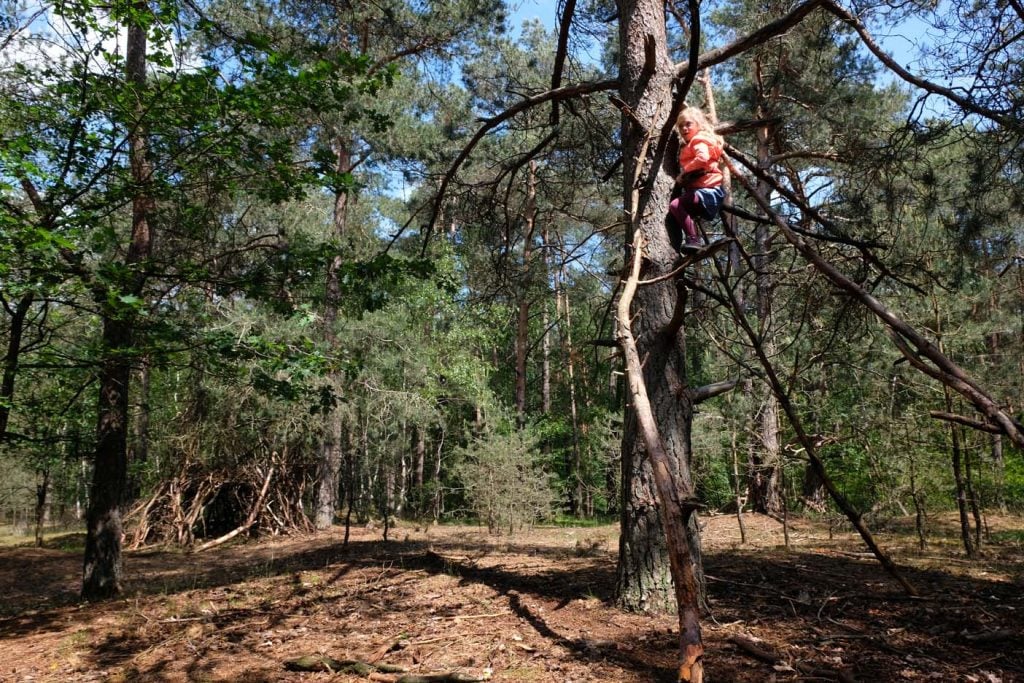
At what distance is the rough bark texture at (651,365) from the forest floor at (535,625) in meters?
0.30

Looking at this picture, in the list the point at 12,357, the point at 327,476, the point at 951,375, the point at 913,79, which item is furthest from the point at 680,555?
the point at 327,476

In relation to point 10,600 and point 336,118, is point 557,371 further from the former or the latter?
point 10,600

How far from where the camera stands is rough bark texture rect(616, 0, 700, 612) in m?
3.94

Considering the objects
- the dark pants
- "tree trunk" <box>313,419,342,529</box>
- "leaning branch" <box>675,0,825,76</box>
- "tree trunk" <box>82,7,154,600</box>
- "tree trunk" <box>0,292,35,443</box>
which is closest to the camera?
the dark pants

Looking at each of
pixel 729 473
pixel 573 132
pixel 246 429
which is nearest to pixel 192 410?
pixel 246 429

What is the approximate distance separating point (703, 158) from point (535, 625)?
300 centimetres

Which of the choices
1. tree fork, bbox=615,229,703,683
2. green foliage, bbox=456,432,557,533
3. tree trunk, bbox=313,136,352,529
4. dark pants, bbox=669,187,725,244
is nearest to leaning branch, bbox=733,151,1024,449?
dark pants, bbox=669,187,725,244

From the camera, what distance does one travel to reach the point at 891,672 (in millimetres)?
2932

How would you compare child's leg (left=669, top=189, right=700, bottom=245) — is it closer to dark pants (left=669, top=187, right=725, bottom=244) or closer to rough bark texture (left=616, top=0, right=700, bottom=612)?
dark pants (left=669, top=187, right=725, bottom=244)

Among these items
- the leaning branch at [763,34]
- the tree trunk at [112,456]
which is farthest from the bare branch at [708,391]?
the tree trunk at [112,456]

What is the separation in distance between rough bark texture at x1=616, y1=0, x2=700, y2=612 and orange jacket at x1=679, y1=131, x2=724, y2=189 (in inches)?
14.5

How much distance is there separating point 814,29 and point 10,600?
12.1 m

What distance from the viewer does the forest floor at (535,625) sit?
316cm

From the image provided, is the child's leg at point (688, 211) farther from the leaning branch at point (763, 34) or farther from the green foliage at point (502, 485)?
the green foliage at point (502, 485)
